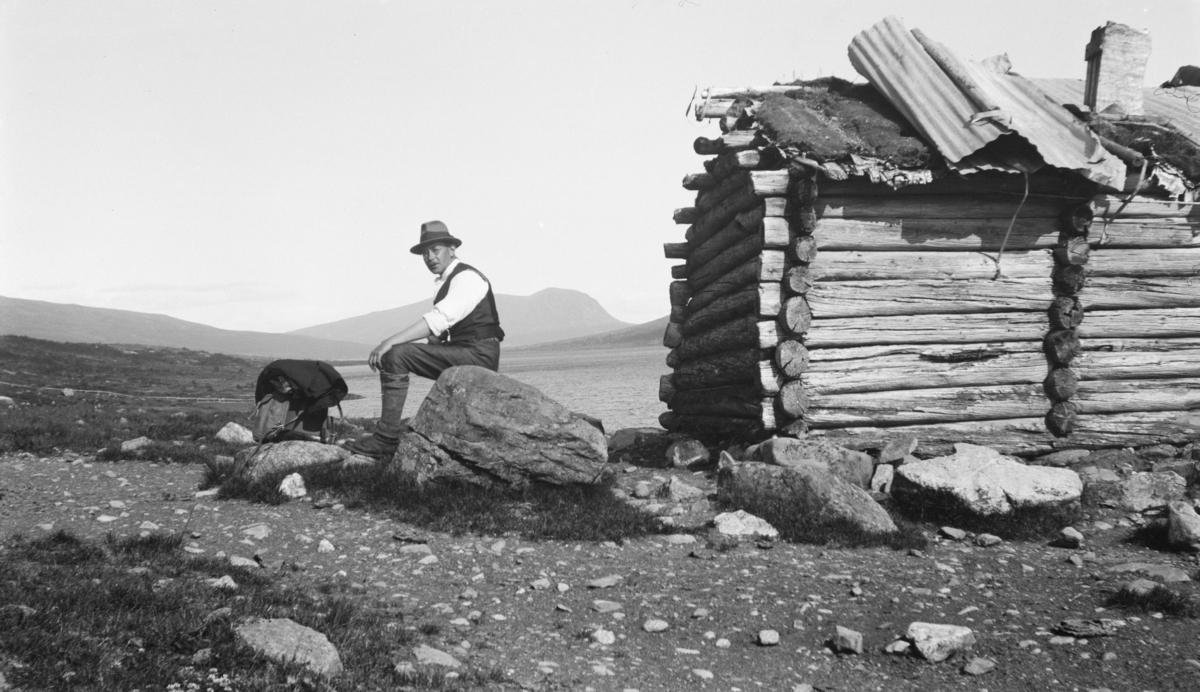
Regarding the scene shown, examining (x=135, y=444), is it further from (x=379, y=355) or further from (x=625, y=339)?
(x=625, y=339)

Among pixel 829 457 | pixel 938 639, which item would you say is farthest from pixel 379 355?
pixel 938 639

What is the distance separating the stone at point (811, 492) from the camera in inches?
285

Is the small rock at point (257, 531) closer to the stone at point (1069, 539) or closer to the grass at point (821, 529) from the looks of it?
the grass at point (821, 529)

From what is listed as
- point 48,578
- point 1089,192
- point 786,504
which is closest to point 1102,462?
point 1089,192

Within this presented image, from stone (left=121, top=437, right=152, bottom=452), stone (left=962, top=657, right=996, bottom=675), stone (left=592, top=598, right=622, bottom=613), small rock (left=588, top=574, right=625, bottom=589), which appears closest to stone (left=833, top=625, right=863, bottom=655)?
stone (left=962, top=657, right=996, bottom=675)

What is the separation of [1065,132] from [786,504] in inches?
242

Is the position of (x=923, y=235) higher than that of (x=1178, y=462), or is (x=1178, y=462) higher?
(x=923, y=235)

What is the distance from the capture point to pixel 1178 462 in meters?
9.82

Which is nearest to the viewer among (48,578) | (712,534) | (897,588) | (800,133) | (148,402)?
(48,578)

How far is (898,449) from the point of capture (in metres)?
9.62

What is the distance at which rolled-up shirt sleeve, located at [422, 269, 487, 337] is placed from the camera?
328 inches

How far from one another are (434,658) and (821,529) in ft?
13.0

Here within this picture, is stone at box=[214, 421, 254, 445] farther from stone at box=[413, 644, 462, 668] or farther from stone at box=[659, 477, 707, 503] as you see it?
stone at box=[413, 644, 462, 668]

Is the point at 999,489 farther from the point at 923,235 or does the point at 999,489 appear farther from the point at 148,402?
the point at 148,402
